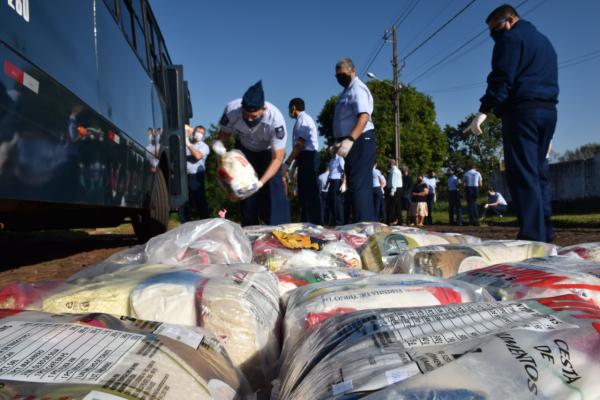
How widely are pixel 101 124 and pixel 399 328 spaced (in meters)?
2.87

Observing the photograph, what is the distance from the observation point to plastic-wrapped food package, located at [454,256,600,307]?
1455 millimetres

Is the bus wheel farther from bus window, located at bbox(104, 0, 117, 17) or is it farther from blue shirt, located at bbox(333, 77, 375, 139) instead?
blue shirt, located at bbox(333, 77, 375, 139)

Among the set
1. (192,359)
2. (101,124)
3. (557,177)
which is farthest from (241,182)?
(557,177)

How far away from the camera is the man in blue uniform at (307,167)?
19.8ft

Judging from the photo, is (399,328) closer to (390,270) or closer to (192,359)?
(192,359)

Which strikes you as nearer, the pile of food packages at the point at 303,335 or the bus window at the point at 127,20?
the pile of food packages at the point at 303,335

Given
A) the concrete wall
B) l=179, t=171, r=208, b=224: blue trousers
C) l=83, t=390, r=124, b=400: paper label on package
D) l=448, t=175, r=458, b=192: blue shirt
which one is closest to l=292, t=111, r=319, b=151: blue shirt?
l=179, t=171, r=208, b=224: blue trousers

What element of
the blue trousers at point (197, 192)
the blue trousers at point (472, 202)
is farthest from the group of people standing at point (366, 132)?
the blue trousers at point (472, 202)

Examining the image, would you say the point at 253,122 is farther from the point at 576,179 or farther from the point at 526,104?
the point at 576,179

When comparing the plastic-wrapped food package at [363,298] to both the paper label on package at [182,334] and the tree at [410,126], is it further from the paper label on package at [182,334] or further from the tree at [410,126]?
the tree at [410,126]

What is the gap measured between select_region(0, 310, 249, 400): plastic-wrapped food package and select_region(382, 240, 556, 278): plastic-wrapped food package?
3.88 feet

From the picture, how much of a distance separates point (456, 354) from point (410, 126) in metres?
41.4

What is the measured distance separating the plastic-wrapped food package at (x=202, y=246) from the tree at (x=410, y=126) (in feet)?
118

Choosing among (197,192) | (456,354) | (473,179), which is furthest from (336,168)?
(456,354)
